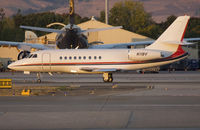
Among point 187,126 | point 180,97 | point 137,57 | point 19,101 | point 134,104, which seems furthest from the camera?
point 137,57

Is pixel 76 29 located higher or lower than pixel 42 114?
higher

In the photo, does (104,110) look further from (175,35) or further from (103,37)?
(103,37)

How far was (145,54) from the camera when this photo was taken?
110ft

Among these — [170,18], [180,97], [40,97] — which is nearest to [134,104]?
[180,97]

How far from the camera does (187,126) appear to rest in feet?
44.4

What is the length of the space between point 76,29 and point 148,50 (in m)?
19.9

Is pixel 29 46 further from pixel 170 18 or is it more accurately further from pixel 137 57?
pixel 170 18

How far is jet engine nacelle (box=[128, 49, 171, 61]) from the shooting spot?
33.4 meters

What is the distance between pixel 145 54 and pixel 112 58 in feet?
8.80

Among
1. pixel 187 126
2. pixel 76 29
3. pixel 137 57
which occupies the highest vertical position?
pixel 76 29

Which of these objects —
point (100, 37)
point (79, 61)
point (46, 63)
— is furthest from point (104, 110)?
point (100, 37)

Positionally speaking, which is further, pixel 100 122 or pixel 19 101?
pixel 19 101

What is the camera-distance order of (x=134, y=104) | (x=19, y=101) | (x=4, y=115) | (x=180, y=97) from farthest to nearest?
(x=180, y=97) < (x=19, y=101) < (x=134, y=104) < (x=4, y=115)

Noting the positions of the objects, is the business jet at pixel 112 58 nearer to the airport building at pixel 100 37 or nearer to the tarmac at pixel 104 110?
the tarmac at pixel 104 110
